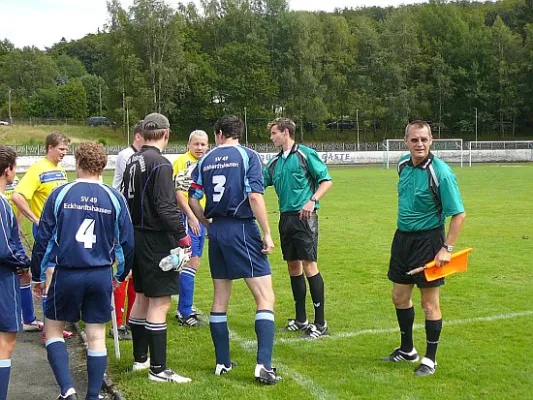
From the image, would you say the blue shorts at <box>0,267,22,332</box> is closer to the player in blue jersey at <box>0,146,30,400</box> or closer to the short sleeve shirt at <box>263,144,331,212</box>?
the player in blue jersey at <box>0,146,30,400</box>

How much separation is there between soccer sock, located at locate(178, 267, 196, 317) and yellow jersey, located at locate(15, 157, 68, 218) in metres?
1.77

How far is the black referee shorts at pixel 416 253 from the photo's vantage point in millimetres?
5672

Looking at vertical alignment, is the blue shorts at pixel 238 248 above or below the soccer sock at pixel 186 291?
above

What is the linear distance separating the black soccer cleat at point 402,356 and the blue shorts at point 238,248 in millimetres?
1493

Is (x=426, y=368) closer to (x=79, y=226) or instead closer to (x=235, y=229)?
(x=235, y=229)

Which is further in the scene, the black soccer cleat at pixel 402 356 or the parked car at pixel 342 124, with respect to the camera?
the parked car at pixel 342 124

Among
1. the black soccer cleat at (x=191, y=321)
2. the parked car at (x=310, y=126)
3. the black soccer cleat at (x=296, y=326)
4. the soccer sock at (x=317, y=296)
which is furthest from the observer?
the parked car at (x=310, y=126)

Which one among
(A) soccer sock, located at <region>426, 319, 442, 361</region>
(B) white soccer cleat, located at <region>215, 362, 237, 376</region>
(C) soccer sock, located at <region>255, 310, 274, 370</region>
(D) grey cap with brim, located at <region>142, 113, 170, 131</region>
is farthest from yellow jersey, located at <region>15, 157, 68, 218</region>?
(A) soccer sock, located at <region>426, 319, 442, 361</region>

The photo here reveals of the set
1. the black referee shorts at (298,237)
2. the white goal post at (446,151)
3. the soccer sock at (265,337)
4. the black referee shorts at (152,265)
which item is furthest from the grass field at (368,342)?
the white goal post at (446,151)

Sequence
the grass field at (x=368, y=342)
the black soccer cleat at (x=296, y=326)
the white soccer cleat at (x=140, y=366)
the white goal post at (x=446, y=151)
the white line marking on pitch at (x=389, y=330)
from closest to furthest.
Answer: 1. the grass field at (x=368, y=342)
2. the white soccer cleat at (x=140, y=366)
3. the white line marking on pitch at (x=389, y=330)
4. the black soccer cleat at (x=296, y=326)
5. the white goal post at (x=446, y=151)

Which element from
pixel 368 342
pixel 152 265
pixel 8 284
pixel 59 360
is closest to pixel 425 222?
pixel 368 342

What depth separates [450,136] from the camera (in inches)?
3164

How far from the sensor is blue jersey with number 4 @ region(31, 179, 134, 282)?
472 cm

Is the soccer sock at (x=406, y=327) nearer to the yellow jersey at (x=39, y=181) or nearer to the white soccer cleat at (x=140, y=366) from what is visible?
the white soccer cleat at (x=140, y=366)
